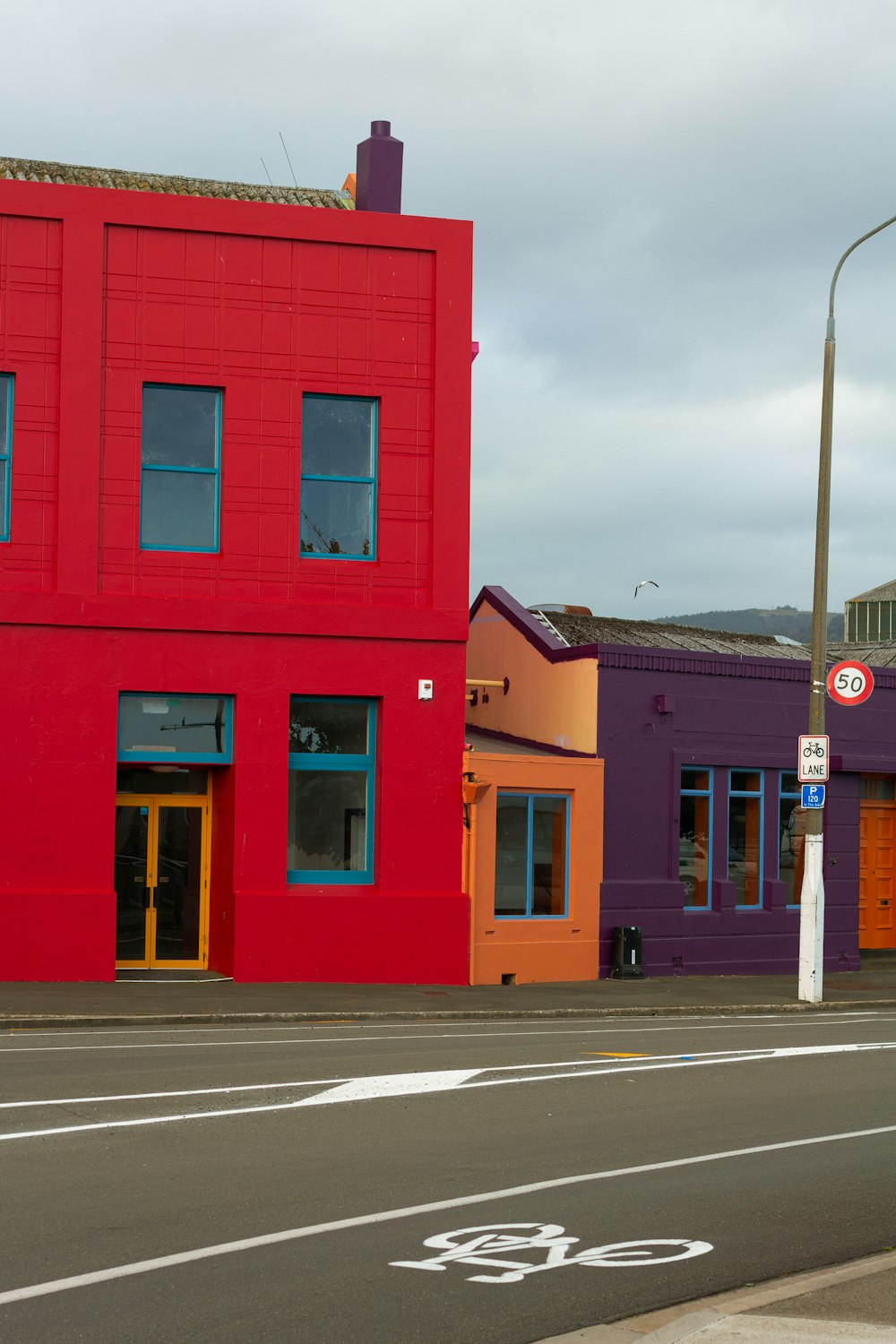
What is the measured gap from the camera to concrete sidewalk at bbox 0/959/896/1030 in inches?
683

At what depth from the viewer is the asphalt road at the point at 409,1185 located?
6.70m

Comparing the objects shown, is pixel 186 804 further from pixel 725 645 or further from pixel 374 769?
pixel 725 645

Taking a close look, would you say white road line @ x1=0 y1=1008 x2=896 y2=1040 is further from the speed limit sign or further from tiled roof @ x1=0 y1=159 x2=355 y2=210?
tiled roof @ x1=0 y1=159 x2=355 y2=210

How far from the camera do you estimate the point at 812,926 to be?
2178cm

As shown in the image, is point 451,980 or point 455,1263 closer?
point 455,1263

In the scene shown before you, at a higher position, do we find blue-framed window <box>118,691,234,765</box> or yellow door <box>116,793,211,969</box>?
blue-framed window <box>118,691,234,765</box>

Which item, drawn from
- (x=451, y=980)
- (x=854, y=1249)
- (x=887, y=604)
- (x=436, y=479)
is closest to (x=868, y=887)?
(x=451, y=980)

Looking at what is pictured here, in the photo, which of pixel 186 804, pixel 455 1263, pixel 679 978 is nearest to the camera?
pixel 455 1263

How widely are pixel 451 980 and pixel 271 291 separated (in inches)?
374

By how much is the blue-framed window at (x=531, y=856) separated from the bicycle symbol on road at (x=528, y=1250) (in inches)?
596

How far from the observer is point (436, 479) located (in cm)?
2230

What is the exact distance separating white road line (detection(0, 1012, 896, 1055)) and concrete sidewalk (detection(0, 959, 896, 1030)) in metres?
0.61

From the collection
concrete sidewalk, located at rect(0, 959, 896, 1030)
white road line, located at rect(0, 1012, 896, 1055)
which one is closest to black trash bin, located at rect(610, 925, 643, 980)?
concrete sidewalk, located at rect(0, 959, 896, 1030)

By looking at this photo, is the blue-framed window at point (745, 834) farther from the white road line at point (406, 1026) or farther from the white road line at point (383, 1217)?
A: the white road line at point (383, 1217)
